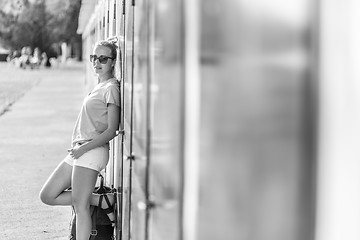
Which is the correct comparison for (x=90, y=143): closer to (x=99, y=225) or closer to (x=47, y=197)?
(x=47, y=197)

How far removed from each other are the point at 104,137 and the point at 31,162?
673 cm

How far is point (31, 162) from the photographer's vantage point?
455 inches

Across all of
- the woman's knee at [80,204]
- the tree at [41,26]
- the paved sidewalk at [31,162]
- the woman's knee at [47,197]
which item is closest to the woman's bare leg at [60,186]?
the woman's knee at [47,197]

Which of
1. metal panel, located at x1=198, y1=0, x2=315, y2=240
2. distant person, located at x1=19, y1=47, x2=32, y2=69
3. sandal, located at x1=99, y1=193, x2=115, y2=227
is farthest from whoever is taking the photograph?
distant person, located at x1=19, y1=47, x2=32, y2=69

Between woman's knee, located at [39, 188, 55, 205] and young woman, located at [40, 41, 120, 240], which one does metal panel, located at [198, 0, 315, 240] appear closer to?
young woman, located at [40, 41, 120, 240]

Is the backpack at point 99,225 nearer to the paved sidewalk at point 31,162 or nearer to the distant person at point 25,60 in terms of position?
the paved sidewalk at point 31,162

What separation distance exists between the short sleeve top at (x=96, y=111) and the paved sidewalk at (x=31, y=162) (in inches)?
76.0

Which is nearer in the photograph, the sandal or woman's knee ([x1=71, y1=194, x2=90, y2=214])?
Result: woman's knee ([x1=71, y1=194, x2=90, y2=214])

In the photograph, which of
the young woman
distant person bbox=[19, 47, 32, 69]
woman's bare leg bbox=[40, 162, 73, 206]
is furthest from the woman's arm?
distant person bbox=[19, 47, 32, 69]

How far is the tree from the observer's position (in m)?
55.9

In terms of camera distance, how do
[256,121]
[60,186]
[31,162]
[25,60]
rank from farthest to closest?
[25,60], [31,162], [60,186], [256,121]

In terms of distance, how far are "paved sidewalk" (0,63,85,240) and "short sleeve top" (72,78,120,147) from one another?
76.0 inches

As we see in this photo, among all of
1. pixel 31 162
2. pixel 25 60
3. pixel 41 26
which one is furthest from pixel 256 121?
pixel 41 26

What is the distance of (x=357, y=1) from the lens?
126 cm
